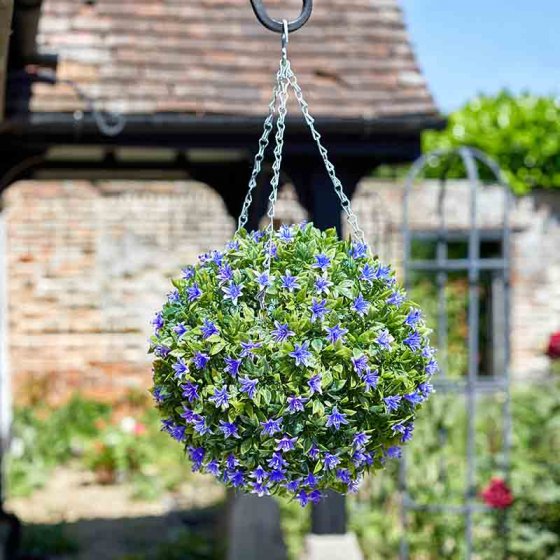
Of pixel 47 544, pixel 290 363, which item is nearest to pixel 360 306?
pixel 290 363

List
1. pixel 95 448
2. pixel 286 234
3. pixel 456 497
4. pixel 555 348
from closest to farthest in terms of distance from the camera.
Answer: pixel 286 234, pixel 555 348, pixel 456 497, pixel 95 448

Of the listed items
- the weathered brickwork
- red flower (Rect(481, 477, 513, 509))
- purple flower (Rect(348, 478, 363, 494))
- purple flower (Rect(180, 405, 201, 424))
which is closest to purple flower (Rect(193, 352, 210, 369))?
purple flower (Rect(180, 405, 201, 424))

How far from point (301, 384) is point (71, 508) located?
5940mm

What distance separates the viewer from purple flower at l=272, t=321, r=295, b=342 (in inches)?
86.7

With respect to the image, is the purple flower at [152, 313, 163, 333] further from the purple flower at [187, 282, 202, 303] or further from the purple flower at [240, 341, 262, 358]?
the purple flower at [240, 341, 262, 358]

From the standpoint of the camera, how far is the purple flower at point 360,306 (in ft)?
7.42

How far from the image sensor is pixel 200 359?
7.30ft

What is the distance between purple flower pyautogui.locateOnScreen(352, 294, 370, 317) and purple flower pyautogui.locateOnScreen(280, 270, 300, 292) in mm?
132

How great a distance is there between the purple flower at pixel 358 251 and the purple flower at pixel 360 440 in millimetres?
405

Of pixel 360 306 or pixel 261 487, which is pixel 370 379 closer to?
pixel 360 306

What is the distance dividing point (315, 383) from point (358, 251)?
37 centimetres

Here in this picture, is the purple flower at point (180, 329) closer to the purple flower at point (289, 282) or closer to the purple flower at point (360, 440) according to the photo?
the purple flower at point (289, 282)

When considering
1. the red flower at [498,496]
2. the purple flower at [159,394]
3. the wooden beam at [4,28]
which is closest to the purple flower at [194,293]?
the purple flower at [159,394]

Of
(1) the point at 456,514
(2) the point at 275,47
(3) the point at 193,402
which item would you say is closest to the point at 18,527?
(1) the point at 456,514
